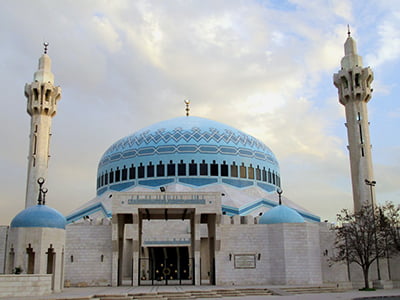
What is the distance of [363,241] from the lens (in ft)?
80.1

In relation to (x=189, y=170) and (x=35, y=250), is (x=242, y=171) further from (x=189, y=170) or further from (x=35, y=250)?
(x=35, y=250)

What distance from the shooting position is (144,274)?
31.2 meters

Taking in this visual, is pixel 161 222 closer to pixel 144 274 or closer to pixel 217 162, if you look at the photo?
pixel 144 274

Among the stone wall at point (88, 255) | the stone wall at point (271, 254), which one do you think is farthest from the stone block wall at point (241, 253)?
the stone wall at point (88, 255)

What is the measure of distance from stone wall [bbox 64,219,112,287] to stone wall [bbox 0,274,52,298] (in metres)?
6.57

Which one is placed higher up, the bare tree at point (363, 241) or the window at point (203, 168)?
the window at point (203, 168)

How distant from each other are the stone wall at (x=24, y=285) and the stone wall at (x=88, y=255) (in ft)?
21.6

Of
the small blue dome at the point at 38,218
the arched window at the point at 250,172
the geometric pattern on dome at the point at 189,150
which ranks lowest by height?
the small blue dome at the point at 38,218

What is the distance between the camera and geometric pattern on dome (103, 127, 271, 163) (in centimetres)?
3950

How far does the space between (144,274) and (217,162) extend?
36.0 ft

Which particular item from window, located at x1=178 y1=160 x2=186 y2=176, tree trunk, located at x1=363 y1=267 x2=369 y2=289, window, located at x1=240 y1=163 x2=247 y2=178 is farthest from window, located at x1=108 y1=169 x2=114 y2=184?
tree trunk, located at x1=363 y1=267 x2=369 y2=289

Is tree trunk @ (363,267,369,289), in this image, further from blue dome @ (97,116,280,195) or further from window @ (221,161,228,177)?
window @ (221,161,228,177)

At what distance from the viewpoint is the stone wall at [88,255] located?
2445 cm

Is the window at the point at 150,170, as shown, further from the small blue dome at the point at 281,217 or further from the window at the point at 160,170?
the small blue dome at the point at 281,217
